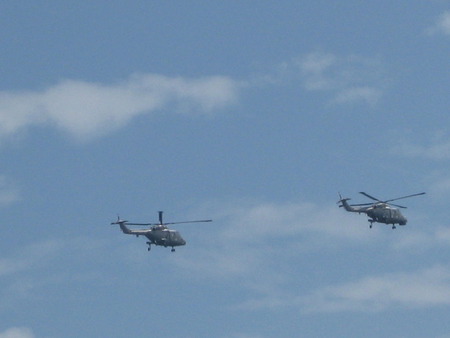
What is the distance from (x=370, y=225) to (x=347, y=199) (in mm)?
5919

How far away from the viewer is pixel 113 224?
6969 inches

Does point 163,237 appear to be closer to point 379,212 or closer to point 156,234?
point 156,234

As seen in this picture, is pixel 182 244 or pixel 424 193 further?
pixel 182 244

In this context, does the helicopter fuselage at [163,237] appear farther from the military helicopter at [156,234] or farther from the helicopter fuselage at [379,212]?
the helicopter fuselage at [379,212]

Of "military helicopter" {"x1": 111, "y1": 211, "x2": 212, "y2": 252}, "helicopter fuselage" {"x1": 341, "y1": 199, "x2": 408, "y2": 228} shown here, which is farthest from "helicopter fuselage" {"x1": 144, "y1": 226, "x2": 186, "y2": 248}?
"helicopter fuselage" {"x1": 341, "y1": 199, "x2": 408, "y2": 228}

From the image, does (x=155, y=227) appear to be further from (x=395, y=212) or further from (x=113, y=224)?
(x=395, y=212)

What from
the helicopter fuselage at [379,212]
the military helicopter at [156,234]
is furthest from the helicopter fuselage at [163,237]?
the helicopter fuselage at [379,212]

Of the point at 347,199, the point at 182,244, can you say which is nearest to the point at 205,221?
the point at 182,244

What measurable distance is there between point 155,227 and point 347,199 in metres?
33.8

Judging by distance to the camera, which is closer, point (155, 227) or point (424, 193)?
point (424, 193)

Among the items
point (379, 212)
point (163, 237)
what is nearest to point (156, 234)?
point (163, 237)

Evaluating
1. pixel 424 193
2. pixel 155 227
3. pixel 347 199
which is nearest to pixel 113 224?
pixel 155 227

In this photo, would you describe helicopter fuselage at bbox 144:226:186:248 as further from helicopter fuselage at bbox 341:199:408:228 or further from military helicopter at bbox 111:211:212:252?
helicopter fuselage at bbox 341:199:408:228

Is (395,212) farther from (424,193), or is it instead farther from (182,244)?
(182,244)
